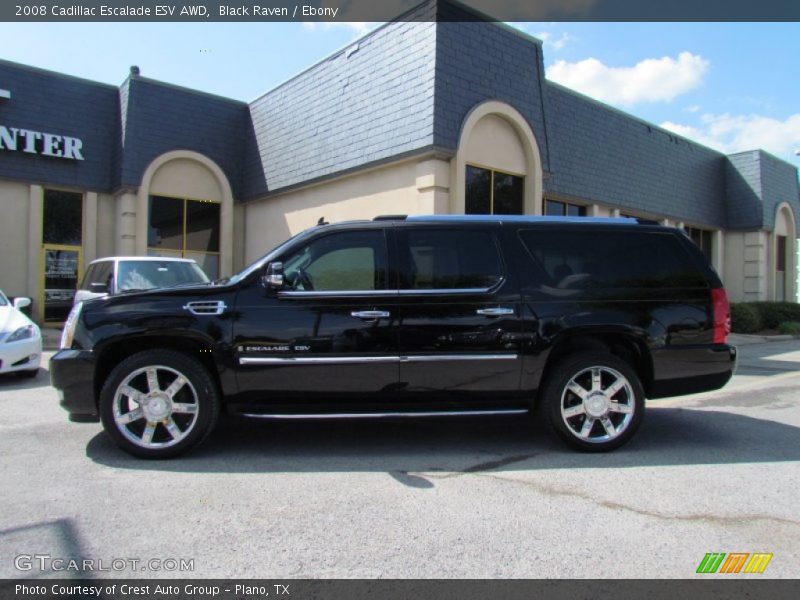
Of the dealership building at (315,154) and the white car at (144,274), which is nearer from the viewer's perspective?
the white car at (144,274)

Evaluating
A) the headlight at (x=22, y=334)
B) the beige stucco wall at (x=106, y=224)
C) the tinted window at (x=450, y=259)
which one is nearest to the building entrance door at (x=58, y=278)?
the beige stucco wall at (x=106, y=224)

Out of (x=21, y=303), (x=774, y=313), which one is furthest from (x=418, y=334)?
(x=774, y=313)

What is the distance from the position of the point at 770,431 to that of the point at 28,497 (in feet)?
20.9

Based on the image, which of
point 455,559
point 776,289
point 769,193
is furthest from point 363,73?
point 776,289

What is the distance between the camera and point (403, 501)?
370 cm

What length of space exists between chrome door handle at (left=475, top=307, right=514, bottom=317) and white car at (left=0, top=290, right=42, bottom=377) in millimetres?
6526

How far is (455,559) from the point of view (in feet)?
9.68

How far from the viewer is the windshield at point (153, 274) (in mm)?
10180

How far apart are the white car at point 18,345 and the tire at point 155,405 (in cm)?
424

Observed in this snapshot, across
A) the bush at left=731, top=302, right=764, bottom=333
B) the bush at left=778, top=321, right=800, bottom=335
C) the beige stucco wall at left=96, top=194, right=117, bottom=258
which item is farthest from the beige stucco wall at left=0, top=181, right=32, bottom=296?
the bush at left=778, top=321, right=800, bottom=335

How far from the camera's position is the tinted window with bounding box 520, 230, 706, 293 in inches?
191

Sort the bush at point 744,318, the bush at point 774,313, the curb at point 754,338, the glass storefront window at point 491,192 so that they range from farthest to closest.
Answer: the bush at point 774,313, the bush at point 744,318, the curb at point 754,338, the glass storefront window at point 491,192

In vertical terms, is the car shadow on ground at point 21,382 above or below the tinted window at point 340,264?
below

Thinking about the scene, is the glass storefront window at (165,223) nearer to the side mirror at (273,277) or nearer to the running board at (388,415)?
the side mirror at (273,277)
